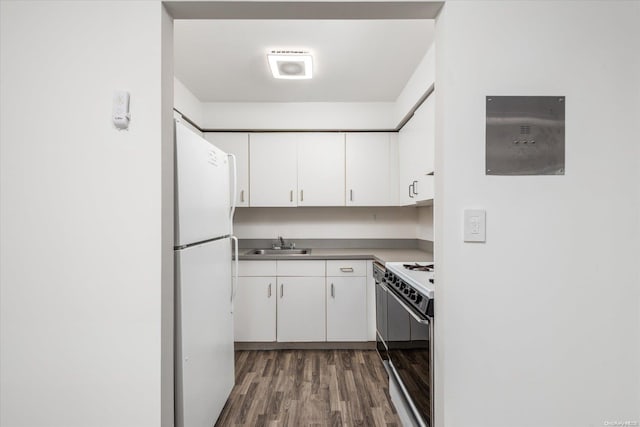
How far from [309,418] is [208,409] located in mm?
630

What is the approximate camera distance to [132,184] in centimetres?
116

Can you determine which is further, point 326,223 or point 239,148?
point 326,223

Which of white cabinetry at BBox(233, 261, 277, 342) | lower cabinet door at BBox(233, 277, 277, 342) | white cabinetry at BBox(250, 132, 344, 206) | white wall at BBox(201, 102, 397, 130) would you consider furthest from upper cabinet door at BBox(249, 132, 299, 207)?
lower cabinet door at BBox(233, 277, 277, 342)

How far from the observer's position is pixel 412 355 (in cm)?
172

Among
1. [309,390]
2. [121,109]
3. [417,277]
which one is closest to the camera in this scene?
[121,109]

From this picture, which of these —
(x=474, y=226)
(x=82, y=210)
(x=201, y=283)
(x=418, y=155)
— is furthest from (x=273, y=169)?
(x=474, y=226)

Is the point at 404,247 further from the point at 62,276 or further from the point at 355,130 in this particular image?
the point at 62,276

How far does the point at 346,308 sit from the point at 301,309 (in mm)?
419

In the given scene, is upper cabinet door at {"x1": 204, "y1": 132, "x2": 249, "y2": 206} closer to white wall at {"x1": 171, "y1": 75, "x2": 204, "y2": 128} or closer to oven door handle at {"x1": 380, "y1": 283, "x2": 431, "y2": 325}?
white wall at {"x1": 171, "y1": 75, "x2": 204, "y2": 128}

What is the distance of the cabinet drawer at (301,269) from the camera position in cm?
316

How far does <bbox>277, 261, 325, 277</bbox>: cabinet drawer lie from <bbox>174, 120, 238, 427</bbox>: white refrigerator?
943 mm

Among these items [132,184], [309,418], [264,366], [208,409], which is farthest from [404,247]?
[132,184]

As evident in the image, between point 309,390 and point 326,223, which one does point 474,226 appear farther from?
point 326,223

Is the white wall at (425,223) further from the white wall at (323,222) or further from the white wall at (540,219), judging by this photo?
the white wall at (540,219)
